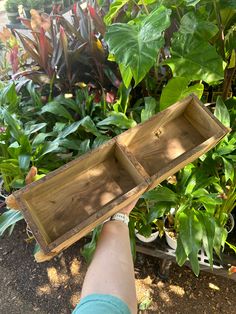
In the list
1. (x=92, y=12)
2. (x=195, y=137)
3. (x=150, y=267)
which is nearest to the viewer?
(x=195, y=137)

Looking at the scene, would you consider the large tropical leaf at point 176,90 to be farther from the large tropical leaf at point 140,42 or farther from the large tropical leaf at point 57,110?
the large tropical leaf at point 57,110

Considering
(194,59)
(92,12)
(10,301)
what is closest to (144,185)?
(194,59)

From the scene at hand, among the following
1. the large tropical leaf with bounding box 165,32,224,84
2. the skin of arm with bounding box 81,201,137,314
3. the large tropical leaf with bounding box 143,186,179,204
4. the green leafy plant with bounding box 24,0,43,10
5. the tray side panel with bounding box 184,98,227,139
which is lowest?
the large tropical leaf with bounding box 143,186,179,204

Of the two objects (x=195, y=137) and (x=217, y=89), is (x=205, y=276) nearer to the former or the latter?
(x=195, y=137)

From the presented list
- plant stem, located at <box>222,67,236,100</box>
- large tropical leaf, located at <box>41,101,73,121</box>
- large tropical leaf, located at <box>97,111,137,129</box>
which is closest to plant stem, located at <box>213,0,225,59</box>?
plant stem, located at <box>222,67,236,100</box>

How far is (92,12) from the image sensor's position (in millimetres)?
1463

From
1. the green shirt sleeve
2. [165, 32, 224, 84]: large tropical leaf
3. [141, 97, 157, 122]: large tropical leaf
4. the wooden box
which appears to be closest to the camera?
the green shirt sleeve

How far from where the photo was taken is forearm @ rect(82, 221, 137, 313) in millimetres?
754

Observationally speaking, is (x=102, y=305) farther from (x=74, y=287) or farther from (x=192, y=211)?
(x=74, y=287)

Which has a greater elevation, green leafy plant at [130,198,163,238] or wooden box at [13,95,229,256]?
wooden box at [13,95,229,256]

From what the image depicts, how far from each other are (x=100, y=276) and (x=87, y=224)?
154 millimetres

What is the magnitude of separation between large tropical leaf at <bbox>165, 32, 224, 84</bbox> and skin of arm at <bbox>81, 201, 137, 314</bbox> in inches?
21.9

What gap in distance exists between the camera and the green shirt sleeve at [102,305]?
678 millimetres

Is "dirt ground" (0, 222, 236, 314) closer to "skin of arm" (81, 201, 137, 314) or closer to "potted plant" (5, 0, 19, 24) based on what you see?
"skin of arm" (81, 201, 137, 314)
